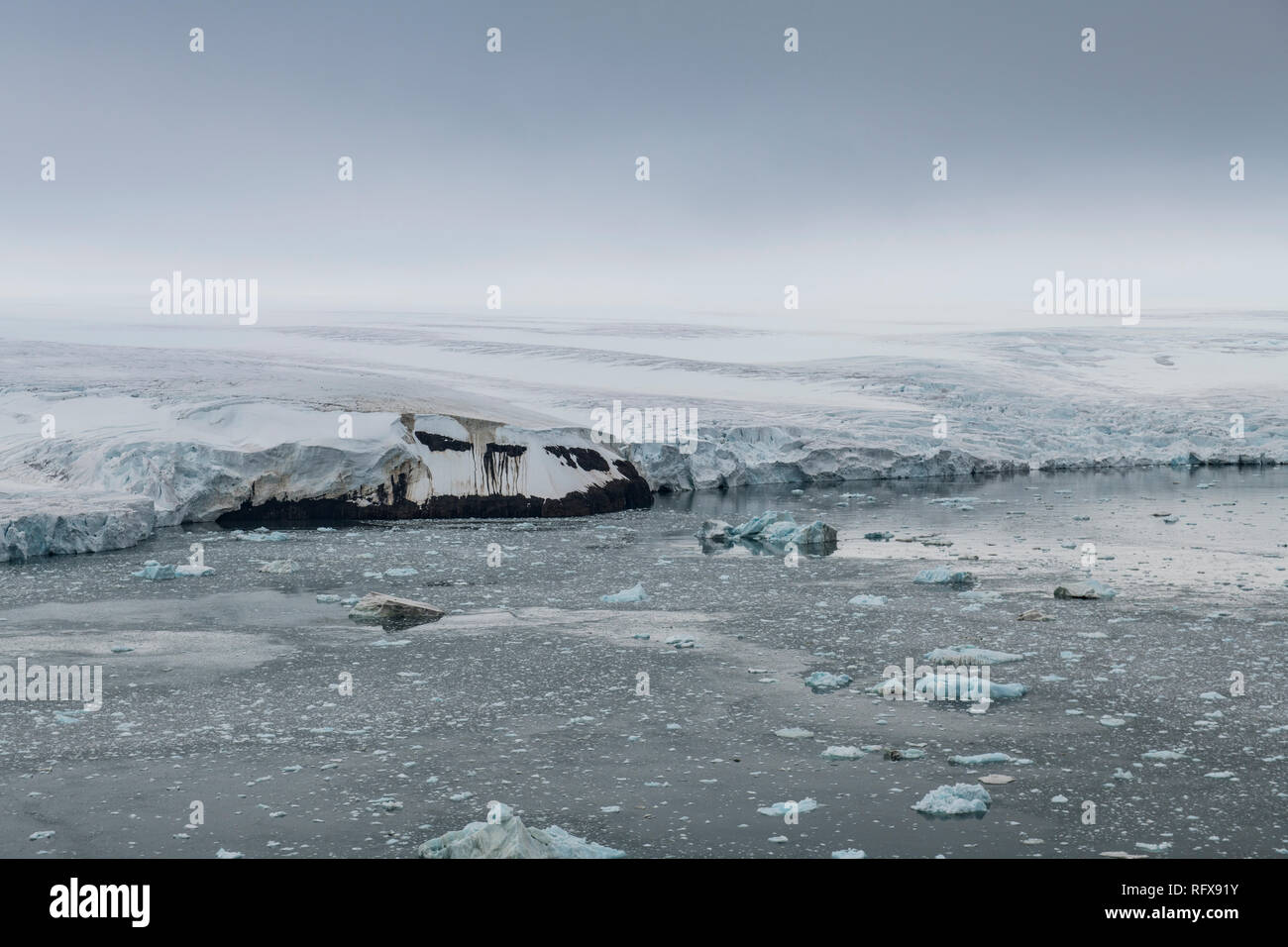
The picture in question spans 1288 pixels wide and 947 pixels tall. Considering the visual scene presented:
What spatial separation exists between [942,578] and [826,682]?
3928 millimetres

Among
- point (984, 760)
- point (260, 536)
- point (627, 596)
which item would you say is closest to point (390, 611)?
point (627, 596)

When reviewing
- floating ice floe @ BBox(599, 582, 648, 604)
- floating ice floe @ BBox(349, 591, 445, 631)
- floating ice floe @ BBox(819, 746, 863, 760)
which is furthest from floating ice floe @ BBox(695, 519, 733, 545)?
floating ice floe @ BBox(819, 746, 863, 760)

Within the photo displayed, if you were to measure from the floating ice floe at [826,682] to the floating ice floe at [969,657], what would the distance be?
0.80 m

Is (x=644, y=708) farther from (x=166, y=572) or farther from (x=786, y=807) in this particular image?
(x=166, y=572)

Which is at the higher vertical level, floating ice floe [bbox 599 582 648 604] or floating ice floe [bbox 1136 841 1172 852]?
floating ice floe [bbox 1136 841 1172 852]

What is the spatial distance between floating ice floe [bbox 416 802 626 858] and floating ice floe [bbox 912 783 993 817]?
4.25ft

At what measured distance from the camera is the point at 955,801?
180 inches

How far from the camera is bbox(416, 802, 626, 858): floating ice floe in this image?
394 centimetres

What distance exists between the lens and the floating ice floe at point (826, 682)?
6.55 meters

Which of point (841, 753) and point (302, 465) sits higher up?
point (302, 465)

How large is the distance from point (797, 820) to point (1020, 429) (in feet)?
84.8

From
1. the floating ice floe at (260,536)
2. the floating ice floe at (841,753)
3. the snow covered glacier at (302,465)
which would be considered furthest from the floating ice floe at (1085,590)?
the floating ice floe at (260,536)

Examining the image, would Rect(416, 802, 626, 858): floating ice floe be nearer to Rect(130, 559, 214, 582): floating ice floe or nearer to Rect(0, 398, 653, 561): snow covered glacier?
Rect(130, 559, 214, 582): floating ice floe
